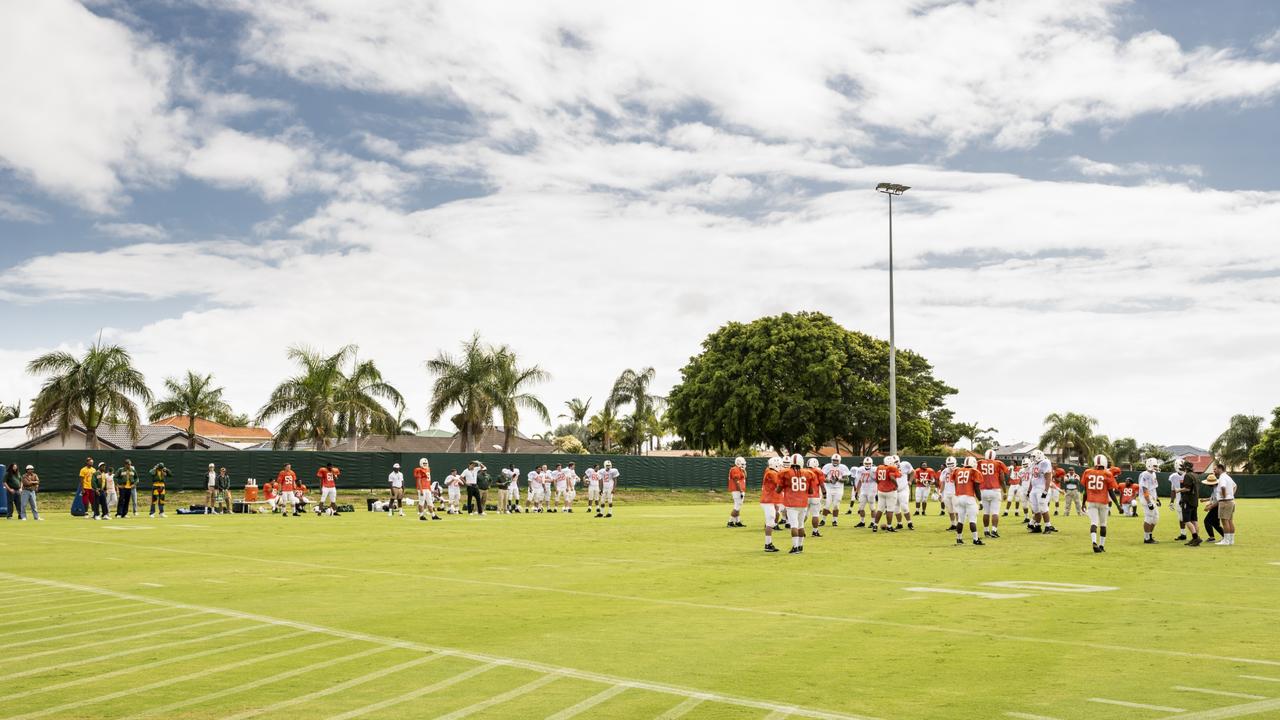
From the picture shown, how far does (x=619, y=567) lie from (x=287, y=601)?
6.66 m

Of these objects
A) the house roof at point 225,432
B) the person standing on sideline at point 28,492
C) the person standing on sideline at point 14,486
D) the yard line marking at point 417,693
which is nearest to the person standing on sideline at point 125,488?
the person standing on sideline at point 28,492

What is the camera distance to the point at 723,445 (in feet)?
240

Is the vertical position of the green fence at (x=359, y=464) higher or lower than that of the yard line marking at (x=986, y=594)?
higher

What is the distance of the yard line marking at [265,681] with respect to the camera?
8.03m

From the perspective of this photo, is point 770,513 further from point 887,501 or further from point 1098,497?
Result: point 887,501

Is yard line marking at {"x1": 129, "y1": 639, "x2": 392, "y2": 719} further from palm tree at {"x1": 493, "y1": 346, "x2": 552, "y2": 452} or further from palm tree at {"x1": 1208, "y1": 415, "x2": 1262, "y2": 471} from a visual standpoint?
palm tree at {"x1": 1208, "y1": 415, "x2": 1262, "y2": 471}

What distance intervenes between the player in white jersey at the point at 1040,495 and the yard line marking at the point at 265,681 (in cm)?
2334

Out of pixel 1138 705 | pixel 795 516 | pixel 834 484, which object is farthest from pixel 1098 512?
pixel 1138 705

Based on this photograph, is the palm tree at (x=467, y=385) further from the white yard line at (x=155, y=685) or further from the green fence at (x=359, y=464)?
the white yard line at (x=155, y=685)

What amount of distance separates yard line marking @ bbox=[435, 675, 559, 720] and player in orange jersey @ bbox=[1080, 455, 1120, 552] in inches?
674

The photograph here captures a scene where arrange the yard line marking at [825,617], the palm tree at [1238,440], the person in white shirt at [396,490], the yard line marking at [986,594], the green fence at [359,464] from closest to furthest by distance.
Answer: the yard line marking at [825,617] → the yard line marking at [986,594] → the person in white shirt at [396,490] → the green fence at [359,464] → the palm tree at [1238,440]

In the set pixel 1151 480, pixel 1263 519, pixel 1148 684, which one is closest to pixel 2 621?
pixel 1148 684

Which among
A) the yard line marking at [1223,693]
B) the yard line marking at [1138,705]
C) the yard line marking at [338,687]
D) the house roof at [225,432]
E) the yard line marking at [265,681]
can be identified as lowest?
the yard line marking at [265,681]

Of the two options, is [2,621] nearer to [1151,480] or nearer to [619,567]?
[619,567]
